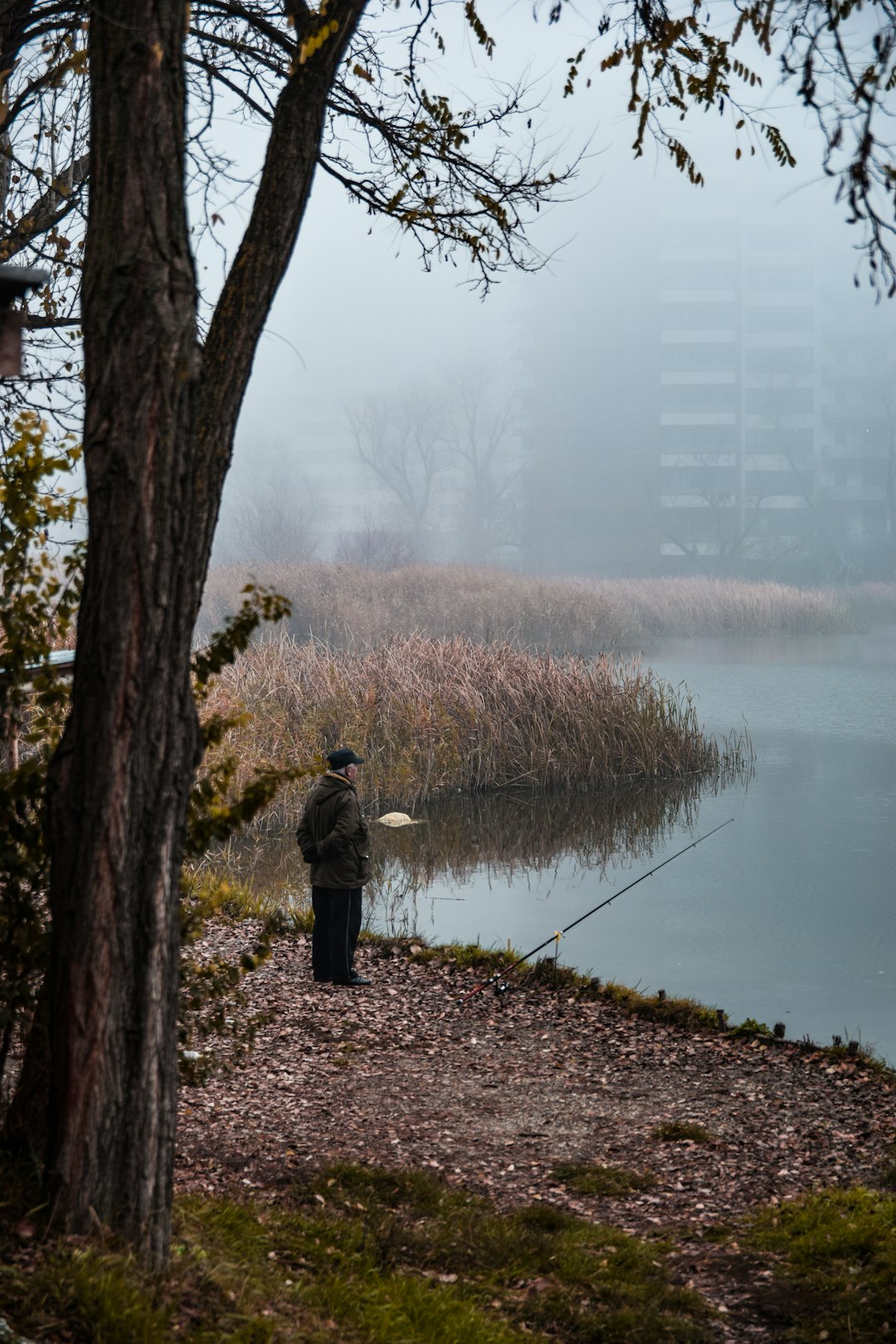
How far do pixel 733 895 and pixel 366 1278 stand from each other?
9.24 m

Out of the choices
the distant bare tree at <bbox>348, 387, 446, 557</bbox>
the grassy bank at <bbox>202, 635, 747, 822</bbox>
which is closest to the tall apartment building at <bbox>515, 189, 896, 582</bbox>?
the distant bare tree at <bbox>348, 387, 446, 557</bbox>

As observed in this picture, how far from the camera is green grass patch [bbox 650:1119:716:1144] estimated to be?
5969 millimetres

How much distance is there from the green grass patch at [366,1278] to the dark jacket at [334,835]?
311cm

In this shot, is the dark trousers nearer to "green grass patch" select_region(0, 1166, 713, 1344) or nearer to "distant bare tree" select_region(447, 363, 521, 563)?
"green grass patch" select_region(0, 1166, 713, 1344)

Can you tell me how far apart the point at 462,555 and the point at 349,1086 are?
91.5 metres

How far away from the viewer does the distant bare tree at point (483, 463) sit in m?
92.6

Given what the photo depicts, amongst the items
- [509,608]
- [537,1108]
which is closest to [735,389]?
[509,608]

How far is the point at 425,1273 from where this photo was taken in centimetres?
415

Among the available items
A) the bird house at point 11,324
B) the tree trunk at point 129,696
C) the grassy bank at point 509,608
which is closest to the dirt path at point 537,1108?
the tree trunk at point 129,696

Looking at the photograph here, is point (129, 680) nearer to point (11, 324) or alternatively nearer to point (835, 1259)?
point (11, 324)

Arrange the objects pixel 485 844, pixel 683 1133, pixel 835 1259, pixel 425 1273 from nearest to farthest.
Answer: pixel 425 1273 → pixel 835 1259 → pixel 683 1133 → pixel 485 844

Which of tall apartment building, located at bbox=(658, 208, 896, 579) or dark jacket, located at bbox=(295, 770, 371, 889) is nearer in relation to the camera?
dark jacket, located at bbox=(295, 770, 371, 889)

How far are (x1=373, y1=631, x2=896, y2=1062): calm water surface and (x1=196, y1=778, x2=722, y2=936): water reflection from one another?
0.11 feet

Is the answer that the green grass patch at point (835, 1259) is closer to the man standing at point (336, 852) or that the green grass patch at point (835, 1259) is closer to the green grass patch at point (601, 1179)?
the green grass patch at point (601, 1179)
